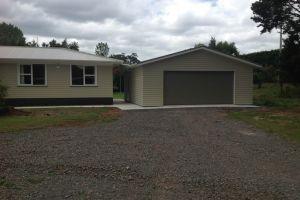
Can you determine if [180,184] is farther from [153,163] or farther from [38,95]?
[38,95]

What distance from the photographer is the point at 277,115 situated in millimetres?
20922

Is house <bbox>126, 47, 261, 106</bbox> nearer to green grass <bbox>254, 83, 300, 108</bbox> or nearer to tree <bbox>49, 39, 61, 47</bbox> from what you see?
green grass <bbox>254, 83, 300, 108</bbox>

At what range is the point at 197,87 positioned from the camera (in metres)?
27.2

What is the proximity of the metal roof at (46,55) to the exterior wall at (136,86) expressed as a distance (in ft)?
4.64

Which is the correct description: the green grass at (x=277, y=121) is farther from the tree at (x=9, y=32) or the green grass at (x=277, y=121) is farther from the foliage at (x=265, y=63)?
the tree at (x=9, y=32)

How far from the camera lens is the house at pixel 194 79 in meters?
26.4

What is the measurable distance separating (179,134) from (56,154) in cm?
492

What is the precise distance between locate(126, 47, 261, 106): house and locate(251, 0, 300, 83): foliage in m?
4.04

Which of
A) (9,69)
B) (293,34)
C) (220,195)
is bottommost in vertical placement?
(220,195)

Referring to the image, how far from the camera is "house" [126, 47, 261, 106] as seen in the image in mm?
26359

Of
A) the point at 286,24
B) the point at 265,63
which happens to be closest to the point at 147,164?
the point at 286,24

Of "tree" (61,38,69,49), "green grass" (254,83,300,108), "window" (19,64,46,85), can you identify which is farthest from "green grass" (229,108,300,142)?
"tree" (61,38,69,49)

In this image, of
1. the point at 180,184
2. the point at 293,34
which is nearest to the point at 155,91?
the point at 293,34

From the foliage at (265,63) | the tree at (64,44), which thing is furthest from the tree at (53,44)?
the foliage at (265,63)
